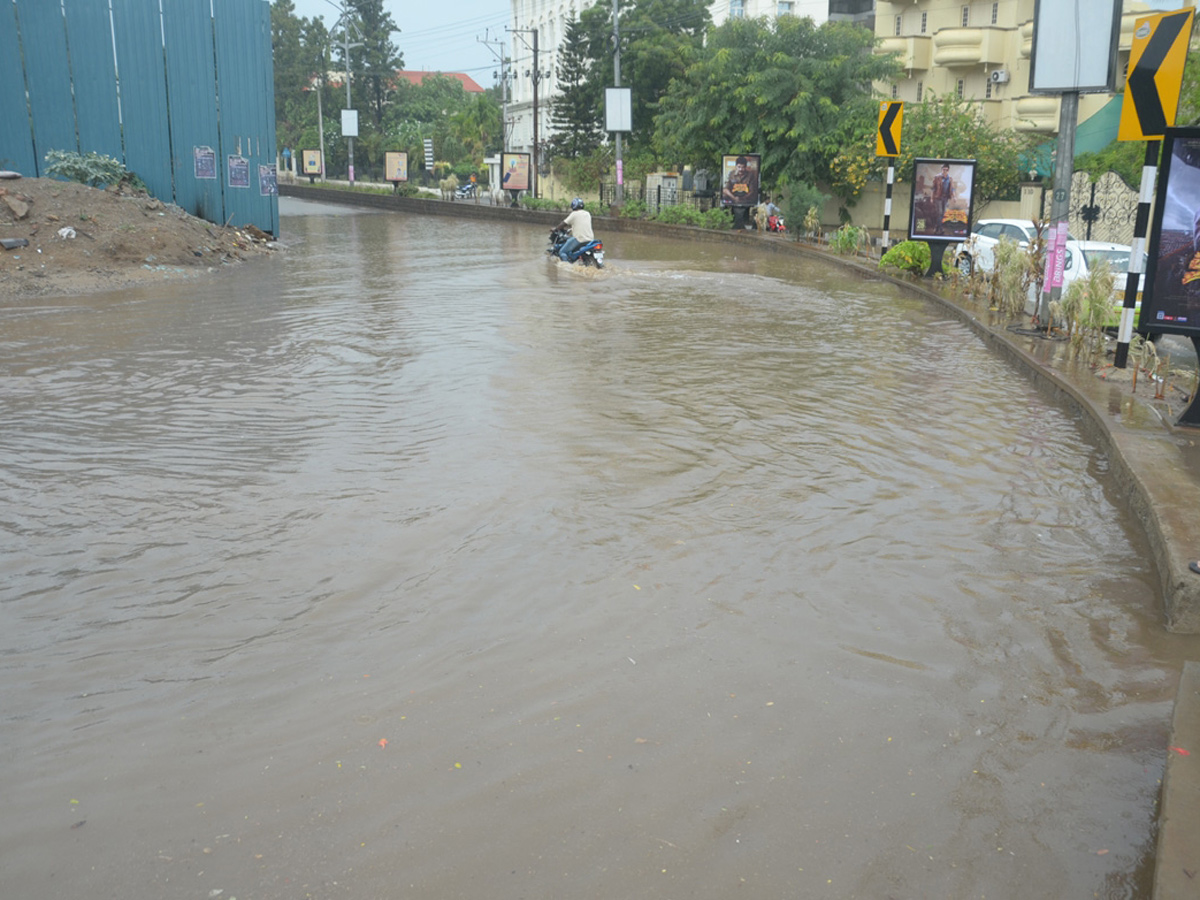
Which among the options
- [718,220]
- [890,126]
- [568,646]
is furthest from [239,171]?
[568,646]

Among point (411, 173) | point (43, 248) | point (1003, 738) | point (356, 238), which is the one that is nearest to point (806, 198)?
point (356, 238)

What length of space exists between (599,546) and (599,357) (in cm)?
599

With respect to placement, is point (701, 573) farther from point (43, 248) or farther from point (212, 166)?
point (212, 166)

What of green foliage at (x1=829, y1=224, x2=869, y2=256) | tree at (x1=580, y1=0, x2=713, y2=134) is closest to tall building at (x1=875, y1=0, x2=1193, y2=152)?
tree at (x1=580, y1=0, x2=713, y2=134)

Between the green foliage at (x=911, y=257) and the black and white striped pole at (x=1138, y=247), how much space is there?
9442 millimetres

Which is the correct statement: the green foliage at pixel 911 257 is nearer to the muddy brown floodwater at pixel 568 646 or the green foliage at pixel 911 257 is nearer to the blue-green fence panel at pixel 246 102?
the muddy brown floodwater at pixel 568 646

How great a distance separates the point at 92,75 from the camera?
23.8m

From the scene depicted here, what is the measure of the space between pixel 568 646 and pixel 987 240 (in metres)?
16.4

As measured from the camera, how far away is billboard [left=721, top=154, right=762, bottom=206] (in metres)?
32.4

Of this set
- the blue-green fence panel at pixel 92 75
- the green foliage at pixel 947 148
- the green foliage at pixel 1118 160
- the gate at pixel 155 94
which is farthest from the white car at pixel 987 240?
the blue-green fence panel at pixel 92 75

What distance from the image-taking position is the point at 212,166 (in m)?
25.9

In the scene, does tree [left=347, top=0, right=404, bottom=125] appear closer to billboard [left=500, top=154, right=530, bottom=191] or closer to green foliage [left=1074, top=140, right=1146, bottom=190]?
billboard [left=500, top=154, right=530, bottom=191]

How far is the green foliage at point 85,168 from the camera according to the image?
2248cm

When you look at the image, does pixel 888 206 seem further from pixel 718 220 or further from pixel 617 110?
pixel 617 110
